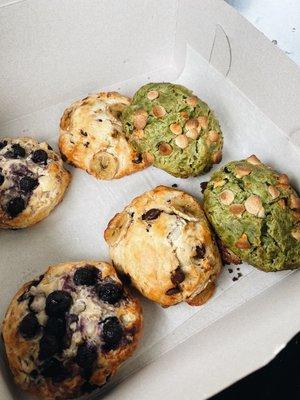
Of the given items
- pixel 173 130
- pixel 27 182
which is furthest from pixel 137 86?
pixel 27 182

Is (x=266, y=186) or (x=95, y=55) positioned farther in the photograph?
(x=95, y=55)

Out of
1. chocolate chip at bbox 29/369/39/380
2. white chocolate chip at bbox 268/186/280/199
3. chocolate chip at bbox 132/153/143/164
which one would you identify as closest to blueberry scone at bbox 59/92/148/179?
chocolate chip at bbox 132/153/143/164

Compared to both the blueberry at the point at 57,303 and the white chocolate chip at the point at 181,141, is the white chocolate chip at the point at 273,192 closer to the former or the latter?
the white chocolate chip at the point at 181,141

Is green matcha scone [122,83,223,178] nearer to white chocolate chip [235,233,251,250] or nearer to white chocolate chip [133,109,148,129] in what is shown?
white chocolate chip [133,109,148,129]

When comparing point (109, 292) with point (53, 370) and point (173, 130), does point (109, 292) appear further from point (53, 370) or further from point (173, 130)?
point (173, 130)

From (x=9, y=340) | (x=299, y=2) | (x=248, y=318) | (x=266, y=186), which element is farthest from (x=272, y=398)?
(x=299, y=2)

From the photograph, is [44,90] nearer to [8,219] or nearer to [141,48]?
[141,48]
